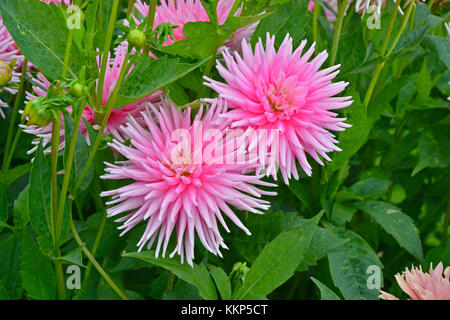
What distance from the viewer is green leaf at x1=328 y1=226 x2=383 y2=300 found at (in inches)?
28.5

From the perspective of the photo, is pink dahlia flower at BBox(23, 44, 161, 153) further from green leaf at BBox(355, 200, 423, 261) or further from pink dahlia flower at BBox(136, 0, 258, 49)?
green leaf at BBox(355, 200, 423, 261)

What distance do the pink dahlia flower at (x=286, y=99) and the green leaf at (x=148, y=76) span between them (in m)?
0.04

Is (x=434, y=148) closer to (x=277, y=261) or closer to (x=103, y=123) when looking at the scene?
(x=277, y=261)

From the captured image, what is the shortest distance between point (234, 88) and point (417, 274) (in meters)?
0.28

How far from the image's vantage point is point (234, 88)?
64 centimetres

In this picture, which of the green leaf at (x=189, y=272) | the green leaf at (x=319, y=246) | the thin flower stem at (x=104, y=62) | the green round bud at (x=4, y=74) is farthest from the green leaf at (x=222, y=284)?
the green round bud at (x=4, y=74)

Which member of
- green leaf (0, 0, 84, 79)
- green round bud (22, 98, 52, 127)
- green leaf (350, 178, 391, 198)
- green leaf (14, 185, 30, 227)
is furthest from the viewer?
green leaf (350, 178, 391, 198)

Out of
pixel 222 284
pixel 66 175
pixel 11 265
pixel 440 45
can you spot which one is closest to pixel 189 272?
pixel 222 284

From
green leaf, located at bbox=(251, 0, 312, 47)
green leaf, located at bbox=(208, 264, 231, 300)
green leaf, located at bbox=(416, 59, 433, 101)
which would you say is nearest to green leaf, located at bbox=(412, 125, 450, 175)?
green leaf, located at bbox=(416, 59, 433, 101)

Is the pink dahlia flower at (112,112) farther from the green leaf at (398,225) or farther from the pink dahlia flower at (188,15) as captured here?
the green leaf at (398,225)

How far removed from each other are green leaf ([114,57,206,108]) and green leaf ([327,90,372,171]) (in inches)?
9.6

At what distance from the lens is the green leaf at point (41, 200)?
0.63 metres

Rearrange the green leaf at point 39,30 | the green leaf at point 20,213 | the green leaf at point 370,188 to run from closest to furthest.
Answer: the green leaf at point 39,30, the green leaf at point 20,213, the green leaf at point 370,188
